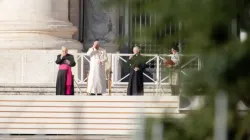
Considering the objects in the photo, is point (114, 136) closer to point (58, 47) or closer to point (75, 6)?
point (58, 47)

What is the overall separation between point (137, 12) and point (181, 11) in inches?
6.4

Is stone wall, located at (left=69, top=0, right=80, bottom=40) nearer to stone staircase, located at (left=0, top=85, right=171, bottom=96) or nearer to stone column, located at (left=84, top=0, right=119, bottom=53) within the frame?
stone column, located at (left=84, top=0, right=119, bottom=53)

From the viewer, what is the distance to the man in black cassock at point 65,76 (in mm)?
18086

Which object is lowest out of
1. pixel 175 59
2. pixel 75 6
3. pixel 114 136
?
pixel 114 136

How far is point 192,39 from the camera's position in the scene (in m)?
2.47

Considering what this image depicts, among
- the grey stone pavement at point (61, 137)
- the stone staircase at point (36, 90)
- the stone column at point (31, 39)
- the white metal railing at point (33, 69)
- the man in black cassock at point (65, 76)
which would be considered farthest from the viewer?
the stone column at point (31, 39)

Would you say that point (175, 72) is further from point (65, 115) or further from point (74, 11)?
point (74, 11)

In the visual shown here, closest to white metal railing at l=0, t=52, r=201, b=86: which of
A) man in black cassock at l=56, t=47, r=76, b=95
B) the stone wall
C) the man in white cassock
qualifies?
the man in white cassock

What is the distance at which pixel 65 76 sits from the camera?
18203 millimetres

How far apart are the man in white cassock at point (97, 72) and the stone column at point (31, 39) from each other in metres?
1.61

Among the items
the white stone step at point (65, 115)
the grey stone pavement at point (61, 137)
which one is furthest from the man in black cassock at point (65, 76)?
the grey stone pavement at point (61, 137)

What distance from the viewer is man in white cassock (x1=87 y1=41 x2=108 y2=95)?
18.8m

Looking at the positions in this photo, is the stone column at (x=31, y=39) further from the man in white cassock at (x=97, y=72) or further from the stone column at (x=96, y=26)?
the stone column at (x=96, y=26)

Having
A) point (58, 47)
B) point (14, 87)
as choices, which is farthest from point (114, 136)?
point (58, 47)
